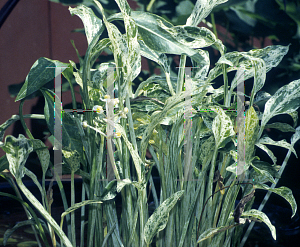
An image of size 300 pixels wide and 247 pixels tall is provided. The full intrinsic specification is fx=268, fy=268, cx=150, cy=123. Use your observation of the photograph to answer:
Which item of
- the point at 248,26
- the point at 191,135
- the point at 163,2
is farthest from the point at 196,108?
the point at 163,2

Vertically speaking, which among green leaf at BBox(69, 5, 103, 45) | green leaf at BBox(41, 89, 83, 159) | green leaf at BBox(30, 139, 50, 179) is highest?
green leaf at BBox(69, 5, 103, 45)

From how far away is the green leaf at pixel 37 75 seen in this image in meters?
0.32

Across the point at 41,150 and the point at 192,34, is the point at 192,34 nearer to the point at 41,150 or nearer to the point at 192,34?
the point at 192,34

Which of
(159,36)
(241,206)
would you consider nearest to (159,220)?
(241,206)

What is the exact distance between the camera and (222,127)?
304 millimetres

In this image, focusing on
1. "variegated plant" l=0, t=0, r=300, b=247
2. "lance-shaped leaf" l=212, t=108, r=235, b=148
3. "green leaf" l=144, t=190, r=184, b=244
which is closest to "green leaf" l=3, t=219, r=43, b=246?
"variegated plant" l=0, t=0, r=300, b=247

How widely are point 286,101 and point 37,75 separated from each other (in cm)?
31

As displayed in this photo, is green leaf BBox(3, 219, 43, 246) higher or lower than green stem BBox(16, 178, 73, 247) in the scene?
lower

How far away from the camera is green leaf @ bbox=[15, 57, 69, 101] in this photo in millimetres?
324

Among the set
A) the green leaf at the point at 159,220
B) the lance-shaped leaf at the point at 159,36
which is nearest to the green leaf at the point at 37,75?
the lance-shaped leaf at the point at 159,36

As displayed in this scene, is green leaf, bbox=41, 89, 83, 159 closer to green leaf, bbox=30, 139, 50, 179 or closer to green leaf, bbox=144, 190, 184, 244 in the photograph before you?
green leaf, bbox=30, 139, 50, 179

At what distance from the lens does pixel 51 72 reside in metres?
0.33

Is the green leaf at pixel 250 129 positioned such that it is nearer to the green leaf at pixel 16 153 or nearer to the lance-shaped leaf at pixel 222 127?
the lance-shaped leaf at pixel 222 127

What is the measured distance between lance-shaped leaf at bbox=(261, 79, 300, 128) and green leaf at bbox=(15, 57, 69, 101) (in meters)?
0.27
